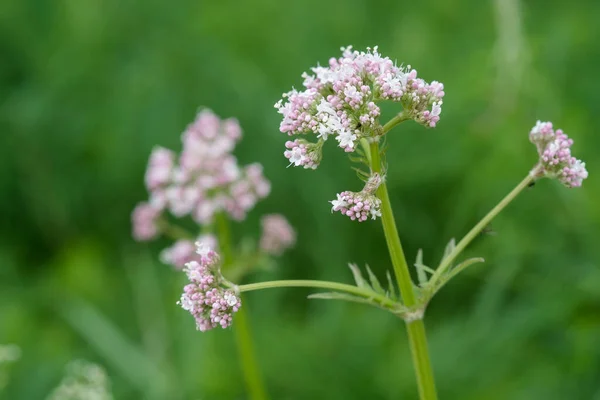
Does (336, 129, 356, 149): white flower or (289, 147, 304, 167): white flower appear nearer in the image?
(336, 129, 356, 149): white flower

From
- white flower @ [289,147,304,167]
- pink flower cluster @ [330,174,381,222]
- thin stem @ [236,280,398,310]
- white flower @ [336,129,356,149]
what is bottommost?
thin stem @ [236,280,398,310]

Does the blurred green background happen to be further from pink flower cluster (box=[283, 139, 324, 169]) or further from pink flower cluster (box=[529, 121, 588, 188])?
pink flower cluster (box=[283, 139, 324, 169])

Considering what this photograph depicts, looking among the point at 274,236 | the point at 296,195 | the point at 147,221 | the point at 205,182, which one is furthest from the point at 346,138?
the point at 296,195

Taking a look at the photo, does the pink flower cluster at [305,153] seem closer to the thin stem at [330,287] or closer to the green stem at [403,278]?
the green stem at [403,278]

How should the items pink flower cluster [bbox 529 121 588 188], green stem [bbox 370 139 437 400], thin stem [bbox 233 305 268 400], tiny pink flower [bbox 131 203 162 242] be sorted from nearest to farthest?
green stem [bbox 370 139 437 400] → pink flower cluster [bbox 529 121 588 188] → thin stem [bbox 233 305 268 400] → tiny pink flower [bbox 131 203 162 242]

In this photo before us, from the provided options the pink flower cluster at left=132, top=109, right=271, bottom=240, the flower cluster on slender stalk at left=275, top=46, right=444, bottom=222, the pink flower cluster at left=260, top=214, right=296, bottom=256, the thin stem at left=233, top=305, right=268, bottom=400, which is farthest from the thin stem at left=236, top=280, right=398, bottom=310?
the pink flower cluster at left=260, top=214, right=296, bottom=256

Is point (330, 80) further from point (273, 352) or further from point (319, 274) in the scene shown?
point (319, 274)

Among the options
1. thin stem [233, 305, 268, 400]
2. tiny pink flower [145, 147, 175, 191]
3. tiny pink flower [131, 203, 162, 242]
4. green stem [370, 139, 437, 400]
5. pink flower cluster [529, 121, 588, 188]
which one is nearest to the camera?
green stem [370, 139, 437, 400]
